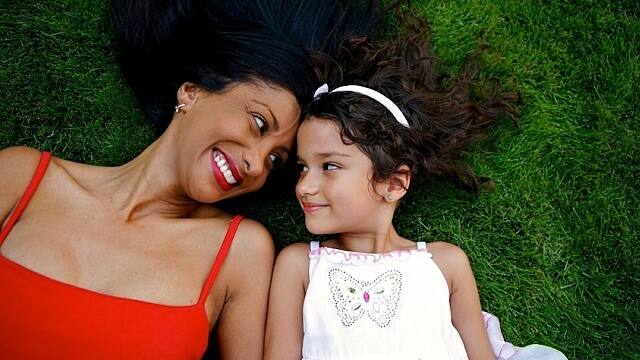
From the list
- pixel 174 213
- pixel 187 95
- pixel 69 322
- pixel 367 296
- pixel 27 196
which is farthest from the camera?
pixel 174 213

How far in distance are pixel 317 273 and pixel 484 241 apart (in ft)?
3.84

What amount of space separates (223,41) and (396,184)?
1207mm

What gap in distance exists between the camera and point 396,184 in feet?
10.7

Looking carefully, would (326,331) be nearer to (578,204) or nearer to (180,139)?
(180,139)

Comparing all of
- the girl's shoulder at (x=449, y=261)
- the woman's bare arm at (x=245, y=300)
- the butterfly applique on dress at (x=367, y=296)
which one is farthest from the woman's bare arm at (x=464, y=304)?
the woman's bare arm at (x=245, y=300)

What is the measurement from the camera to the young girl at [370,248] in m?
3.10

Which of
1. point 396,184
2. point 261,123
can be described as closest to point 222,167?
point 261,123

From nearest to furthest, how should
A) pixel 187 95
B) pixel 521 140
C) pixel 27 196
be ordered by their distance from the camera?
pixel 27 196 < pixel 187 95 < pixel 521 140

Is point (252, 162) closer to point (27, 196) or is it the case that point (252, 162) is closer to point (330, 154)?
point (330, 154)

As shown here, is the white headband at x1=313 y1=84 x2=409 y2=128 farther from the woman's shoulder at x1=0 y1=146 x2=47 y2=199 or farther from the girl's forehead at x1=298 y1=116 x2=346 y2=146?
the woman's shoulder at x1=0 y1=146 x2=47 y2=199

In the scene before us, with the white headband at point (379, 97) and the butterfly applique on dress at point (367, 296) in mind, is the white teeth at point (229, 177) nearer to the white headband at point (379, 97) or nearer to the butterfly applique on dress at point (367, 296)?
the white headband at point (379, 97)

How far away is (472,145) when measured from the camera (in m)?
3.82

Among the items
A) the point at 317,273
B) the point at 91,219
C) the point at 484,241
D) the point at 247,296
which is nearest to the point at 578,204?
the point at 484,241

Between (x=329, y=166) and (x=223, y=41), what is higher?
(x=223, y=41)
